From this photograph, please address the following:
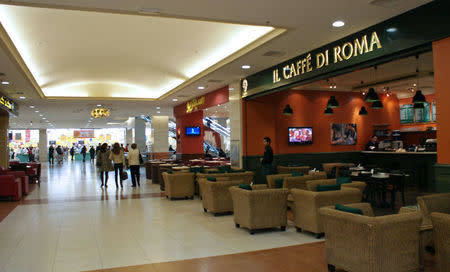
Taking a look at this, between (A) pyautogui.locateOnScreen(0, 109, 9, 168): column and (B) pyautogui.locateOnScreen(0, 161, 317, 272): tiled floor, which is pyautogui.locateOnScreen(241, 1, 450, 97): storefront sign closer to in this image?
(B) pyautogui.locateOnScreen(0, 161, 317, 272): tiled floor

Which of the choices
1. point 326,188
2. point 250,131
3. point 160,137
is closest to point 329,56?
point 326,188

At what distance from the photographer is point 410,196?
9.13 meters

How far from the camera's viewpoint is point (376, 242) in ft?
11.3

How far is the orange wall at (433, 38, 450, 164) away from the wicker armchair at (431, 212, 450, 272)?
1.57 meters

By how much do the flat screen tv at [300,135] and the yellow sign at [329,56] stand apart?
3.46 meters

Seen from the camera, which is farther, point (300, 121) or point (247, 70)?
point (300, 121)

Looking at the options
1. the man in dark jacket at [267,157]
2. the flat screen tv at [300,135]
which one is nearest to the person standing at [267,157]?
the man in dark jacket at [267,157]

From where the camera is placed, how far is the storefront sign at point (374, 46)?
4.88 metres

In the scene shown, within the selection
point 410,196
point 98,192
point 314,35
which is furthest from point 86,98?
point 410,196

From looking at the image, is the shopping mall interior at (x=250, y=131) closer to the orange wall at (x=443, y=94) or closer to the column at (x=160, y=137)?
the orange wall at (x=443, y=94)

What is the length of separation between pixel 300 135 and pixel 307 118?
69 centimetres

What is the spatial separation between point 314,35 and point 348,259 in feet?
13.4

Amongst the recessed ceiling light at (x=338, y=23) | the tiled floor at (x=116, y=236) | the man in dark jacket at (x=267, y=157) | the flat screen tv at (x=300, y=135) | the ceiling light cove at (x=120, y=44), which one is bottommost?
the tiled floor at (x=116, y=236)

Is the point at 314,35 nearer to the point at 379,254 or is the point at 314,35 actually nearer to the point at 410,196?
the point at 379,254
